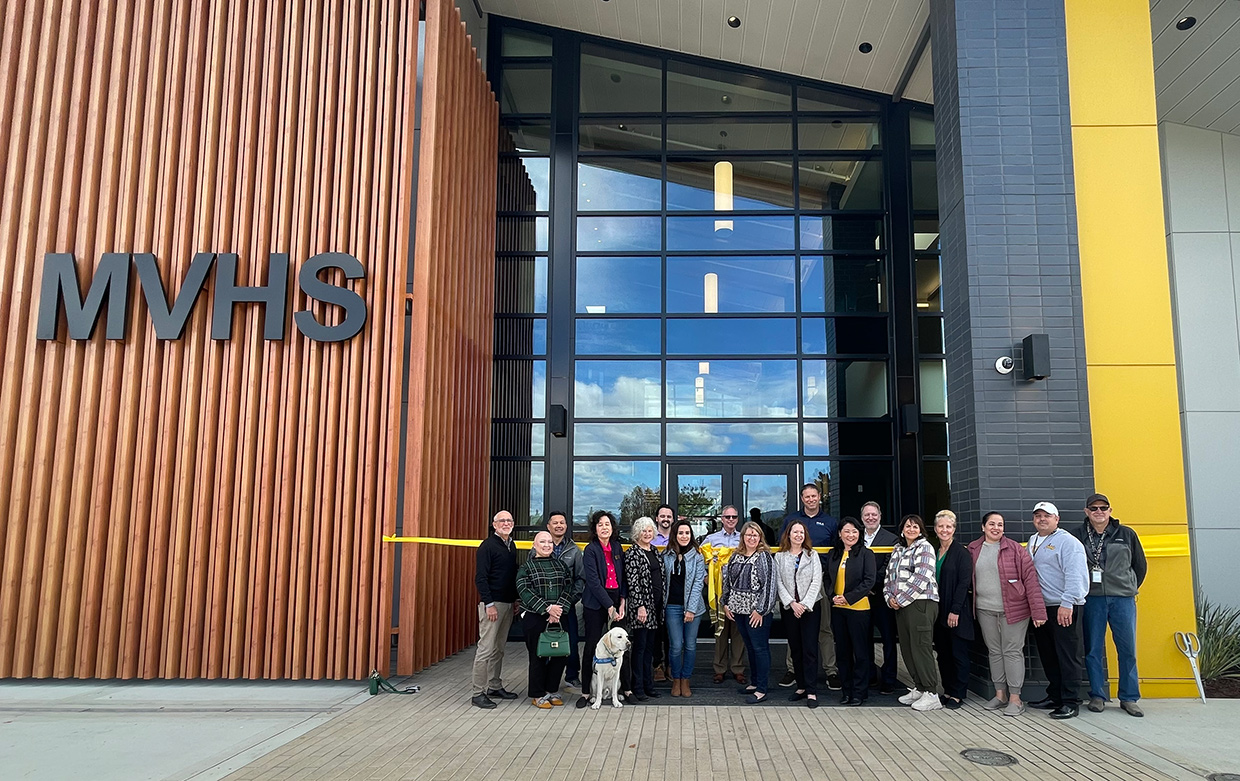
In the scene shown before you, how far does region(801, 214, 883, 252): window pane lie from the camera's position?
40.0ft

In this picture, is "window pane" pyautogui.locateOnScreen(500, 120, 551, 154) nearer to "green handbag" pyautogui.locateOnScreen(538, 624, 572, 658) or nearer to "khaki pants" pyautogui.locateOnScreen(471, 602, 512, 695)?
"khaki pants" pyautogui.locateOnScreen(471, 602, 512, 695)

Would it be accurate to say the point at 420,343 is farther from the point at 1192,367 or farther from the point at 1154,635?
the point at 1192,367

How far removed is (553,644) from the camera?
6.96m

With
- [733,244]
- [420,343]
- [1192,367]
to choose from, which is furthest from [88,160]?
[1192,367]

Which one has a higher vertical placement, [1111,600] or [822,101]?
[822,101]

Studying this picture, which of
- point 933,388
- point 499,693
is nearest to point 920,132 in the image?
point 933,388

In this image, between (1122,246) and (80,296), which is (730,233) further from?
(80,296)

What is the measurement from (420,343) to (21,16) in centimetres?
518

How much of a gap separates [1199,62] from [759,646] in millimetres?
7885

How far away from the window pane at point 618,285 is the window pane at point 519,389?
1.07 metres

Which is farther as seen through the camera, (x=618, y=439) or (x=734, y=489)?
(x=618, y=439)

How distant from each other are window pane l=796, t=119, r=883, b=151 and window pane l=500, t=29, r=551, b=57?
12.5 feet

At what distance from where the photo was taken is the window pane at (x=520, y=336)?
11.9 metres

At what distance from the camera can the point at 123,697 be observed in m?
7.24
